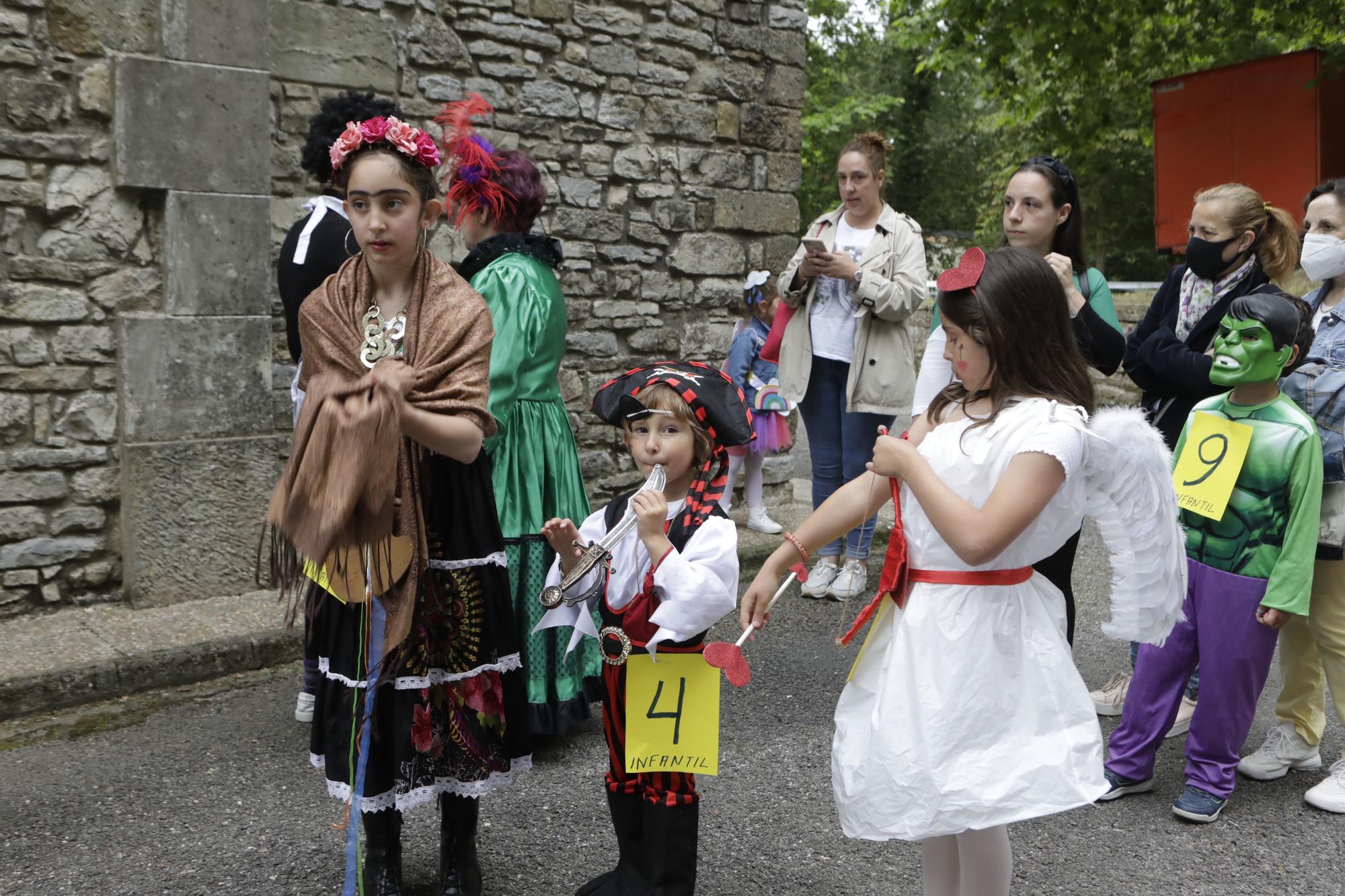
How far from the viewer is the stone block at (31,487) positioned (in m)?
4.95

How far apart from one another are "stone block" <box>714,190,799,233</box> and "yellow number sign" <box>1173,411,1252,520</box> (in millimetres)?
4285

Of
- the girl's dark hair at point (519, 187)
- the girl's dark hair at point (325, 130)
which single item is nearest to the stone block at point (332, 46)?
the girl's dark hair at point (325, 130)

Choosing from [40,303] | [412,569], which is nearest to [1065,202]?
[412,569]

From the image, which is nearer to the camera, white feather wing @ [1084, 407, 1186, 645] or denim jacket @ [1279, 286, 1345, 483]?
white feather wing @ [1084, 407, 1186, 645]

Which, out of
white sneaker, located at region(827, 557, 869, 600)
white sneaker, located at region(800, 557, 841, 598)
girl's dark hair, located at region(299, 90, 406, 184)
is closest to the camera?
girl's dark hair, located at region(299, 90, 406, 184)

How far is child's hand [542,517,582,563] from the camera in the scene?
252 cm

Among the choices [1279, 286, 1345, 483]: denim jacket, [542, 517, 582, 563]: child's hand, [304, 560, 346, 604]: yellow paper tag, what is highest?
[1279, 286, 1345, 483]: denim jacket

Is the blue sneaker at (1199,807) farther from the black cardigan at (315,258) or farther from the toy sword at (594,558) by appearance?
the black cardigan at (315,258)

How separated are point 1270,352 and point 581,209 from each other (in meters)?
4.29

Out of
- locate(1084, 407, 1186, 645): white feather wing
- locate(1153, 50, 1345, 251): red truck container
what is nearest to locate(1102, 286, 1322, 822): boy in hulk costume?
locate(1084, 407, 1186, 645): white feather wing

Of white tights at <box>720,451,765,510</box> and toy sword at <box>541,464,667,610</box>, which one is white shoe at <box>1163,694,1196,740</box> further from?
white tights at <box>720,451,765,510</box>

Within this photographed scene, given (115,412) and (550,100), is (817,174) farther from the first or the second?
(115,412)

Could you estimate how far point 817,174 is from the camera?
2902 centimetres

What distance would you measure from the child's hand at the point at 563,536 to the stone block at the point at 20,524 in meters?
3.46
